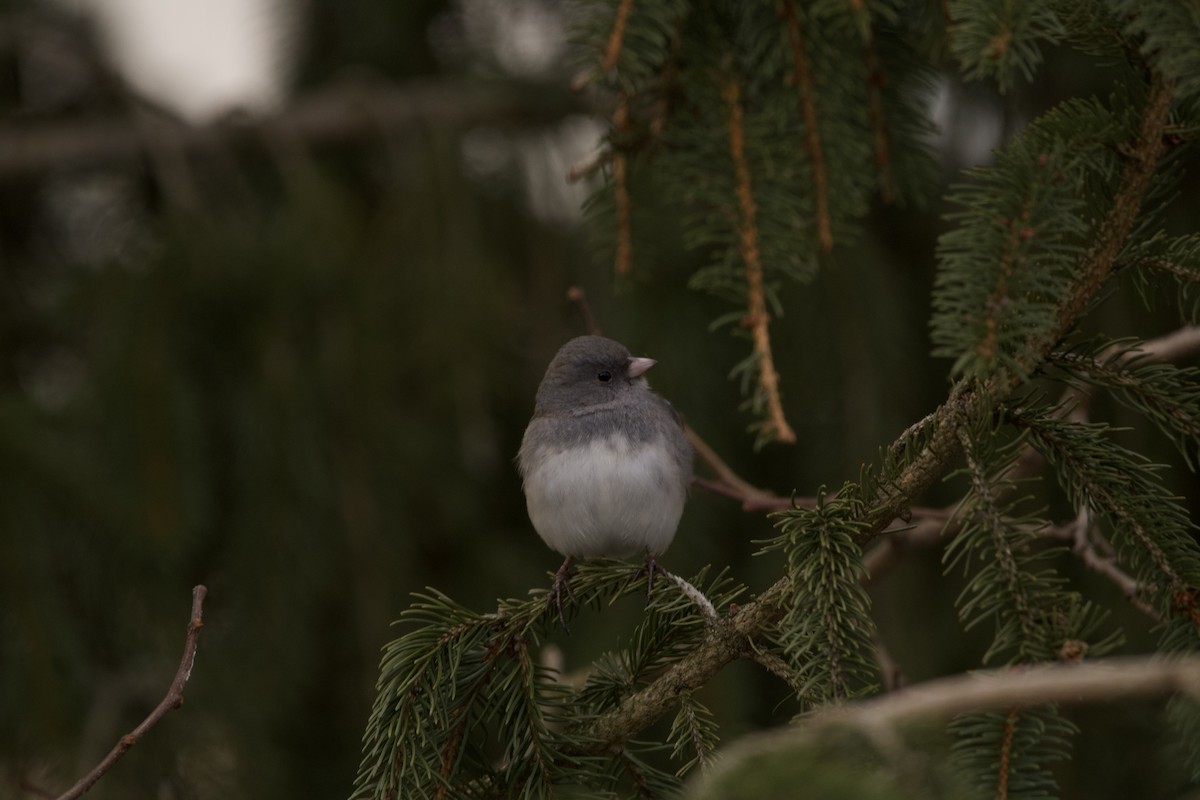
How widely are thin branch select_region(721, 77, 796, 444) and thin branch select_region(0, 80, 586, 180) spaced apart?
131 centimetres

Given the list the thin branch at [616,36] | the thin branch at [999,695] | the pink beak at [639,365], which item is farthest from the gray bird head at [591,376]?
the thin branch at [999,695]

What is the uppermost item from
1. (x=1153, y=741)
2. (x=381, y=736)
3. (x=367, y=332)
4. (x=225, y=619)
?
(x=367, y=332)

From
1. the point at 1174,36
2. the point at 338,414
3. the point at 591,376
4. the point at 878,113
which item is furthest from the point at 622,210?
the point at 338,414

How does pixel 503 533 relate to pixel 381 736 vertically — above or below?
below

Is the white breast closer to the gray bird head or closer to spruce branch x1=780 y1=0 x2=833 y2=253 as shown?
the gray bird head

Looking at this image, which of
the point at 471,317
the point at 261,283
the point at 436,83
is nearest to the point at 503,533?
the point at 471,317

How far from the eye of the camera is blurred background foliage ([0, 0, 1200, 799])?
97.8 inches

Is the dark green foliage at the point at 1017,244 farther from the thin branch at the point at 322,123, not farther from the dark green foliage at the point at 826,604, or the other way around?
the thin branch at the point at 322,123

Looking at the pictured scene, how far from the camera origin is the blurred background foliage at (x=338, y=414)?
97.8 inches

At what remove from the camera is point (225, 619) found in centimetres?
265

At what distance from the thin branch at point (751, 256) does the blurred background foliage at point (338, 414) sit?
0.36 meters

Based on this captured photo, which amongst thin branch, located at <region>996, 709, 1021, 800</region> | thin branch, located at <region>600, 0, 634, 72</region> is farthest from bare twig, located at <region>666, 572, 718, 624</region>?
thin branch, located at <region>600, 0, 634, 72</region>

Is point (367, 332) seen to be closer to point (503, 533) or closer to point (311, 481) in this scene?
point (311, 481)

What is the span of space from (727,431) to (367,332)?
0.85 meters
